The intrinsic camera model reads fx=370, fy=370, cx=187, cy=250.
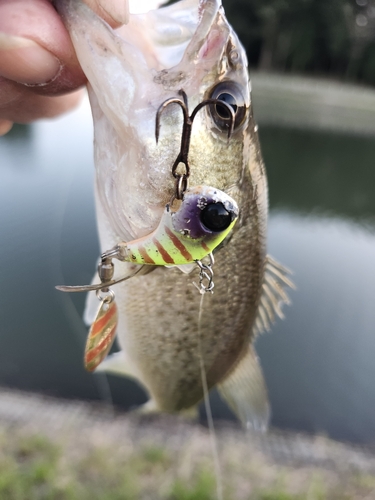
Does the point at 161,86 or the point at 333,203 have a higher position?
the point at 333,203

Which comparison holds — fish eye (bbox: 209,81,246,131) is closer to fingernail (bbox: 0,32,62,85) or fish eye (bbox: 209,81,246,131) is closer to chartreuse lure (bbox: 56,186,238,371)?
chartreuse lure (bbox: 56,186,238,371)

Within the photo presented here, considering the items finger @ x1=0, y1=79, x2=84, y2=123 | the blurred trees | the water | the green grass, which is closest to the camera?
finger @ x1=0, y1=79, x2=84, y2=123

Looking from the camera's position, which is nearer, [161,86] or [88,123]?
[161,86]

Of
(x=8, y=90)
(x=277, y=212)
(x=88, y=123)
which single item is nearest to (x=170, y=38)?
(x=8, y=90)

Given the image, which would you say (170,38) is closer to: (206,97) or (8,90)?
(206,97)

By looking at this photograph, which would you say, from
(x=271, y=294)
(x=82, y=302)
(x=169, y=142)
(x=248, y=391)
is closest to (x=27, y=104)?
(x=169, y=142)

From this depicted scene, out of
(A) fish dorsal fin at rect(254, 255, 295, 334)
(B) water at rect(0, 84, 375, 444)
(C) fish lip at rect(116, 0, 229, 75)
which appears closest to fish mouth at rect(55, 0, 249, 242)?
(C) fish lip at rect(116, 0, 229, 75)

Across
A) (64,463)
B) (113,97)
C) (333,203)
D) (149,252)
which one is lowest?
(64,463)

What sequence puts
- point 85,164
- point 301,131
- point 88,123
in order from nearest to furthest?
point 85,164 < point 88,123 < point 301,131
